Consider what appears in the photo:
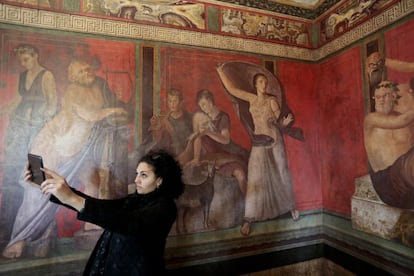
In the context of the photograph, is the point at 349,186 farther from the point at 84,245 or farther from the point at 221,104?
the point at 84,245

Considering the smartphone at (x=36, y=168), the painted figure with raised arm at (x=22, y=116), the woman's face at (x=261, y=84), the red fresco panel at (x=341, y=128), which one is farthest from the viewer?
the woman's face at (x=261, y=84)

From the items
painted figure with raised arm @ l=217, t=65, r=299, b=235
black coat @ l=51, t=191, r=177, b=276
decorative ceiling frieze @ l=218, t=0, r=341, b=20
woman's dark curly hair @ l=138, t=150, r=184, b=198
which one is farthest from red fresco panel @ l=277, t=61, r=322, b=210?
black coat @ l=51, t=191, r=177, b=276

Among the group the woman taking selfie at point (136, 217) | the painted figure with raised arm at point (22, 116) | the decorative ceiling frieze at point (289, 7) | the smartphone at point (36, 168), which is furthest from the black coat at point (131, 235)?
the decorative ceiling frieze at point (289, 7)

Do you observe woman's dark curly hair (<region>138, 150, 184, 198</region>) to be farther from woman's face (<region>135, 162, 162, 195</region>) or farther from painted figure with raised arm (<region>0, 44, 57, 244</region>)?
painted figure with raised arm (<region>0, 44, 57, 244</region>)

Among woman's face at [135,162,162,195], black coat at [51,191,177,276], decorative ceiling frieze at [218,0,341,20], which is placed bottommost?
black coat at [51,191,177,276]

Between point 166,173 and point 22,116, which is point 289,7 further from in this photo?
point 22,116

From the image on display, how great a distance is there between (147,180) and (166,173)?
0.14m

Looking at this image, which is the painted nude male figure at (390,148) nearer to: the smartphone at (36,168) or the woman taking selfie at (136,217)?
the woman taking selfie at (136,217)

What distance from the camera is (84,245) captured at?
2566 millimetres

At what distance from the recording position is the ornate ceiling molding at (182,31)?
2503 mm

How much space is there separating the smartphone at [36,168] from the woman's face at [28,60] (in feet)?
3.84

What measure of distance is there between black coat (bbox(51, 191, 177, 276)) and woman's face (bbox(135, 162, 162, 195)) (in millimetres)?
55

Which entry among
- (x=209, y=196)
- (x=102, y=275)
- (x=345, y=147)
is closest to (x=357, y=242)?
(x=345, y=147)

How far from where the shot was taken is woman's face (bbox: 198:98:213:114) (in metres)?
3.03
